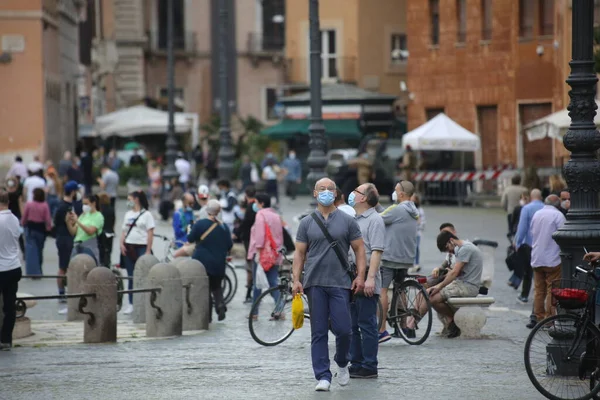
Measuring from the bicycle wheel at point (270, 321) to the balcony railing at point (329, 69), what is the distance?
50.0m

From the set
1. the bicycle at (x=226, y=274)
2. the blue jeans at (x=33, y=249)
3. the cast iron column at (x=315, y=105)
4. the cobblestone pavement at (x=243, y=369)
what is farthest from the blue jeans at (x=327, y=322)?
the blue jeans at (x=33, y=249)

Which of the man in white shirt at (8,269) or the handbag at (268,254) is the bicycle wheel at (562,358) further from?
the handbag at (268,254)

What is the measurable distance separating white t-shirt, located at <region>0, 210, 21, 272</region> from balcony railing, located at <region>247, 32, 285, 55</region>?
61671mm

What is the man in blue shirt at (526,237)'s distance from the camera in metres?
20.1

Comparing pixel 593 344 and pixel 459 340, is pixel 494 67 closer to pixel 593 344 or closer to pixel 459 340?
pixel 459 340

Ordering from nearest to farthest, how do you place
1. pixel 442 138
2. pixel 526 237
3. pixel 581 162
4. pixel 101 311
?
pixel 581 162 → pixel 101 311 → pixel 526 237 → pixel 442 138

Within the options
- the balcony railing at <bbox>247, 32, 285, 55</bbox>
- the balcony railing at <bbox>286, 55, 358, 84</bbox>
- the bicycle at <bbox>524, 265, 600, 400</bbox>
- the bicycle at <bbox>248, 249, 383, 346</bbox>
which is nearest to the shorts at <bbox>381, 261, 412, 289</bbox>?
the bicycle at <bbox>248, 249, 383, 346</bbox>

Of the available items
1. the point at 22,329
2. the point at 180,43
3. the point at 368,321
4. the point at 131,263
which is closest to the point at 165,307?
the point at 22,329

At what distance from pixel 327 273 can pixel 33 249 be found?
13596 mm

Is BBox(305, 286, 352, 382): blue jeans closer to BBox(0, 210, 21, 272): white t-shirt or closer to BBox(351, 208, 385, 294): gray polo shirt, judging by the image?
BBox(351, 208, 385, 294): gray polo shirt

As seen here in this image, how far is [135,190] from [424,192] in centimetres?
2530

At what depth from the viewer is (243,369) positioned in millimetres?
14562

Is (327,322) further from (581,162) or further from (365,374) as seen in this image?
(581,162)

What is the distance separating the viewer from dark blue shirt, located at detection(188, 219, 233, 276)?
19.2 metres
